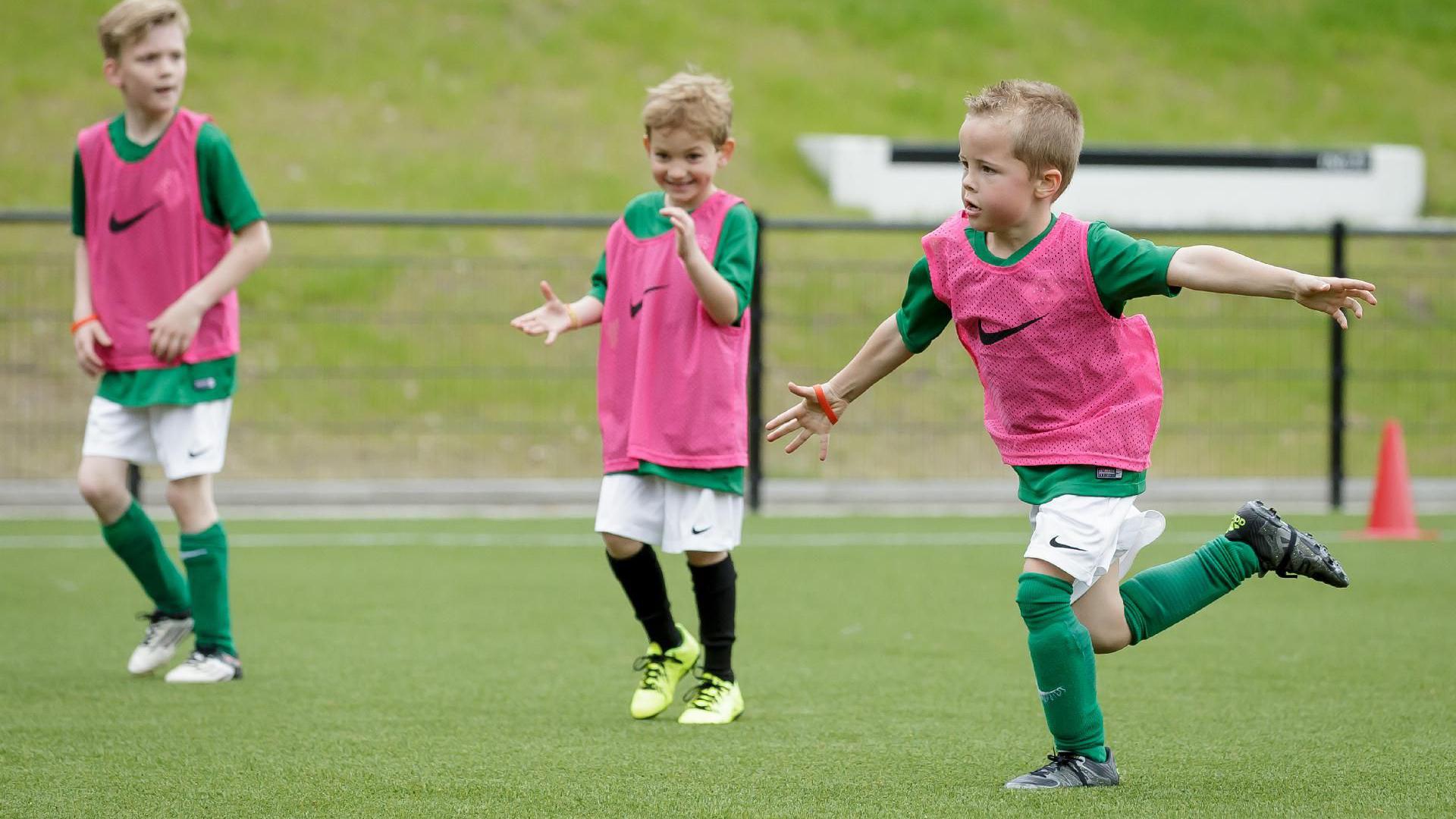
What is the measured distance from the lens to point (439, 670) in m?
5.21

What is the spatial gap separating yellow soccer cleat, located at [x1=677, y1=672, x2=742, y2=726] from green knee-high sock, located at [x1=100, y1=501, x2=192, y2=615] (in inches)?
65.2

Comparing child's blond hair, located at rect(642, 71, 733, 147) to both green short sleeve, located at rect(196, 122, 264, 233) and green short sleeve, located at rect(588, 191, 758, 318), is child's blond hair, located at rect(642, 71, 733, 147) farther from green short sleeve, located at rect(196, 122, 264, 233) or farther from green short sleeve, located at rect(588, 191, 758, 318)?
green short sleeve, located at rect(196, 122, 264, 233)

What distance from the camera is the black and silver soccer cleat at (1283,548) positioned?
3.89 m

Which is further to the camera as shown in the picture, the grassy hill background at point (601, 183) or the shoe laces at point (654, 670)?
the grassy hill background at point (601, 183)

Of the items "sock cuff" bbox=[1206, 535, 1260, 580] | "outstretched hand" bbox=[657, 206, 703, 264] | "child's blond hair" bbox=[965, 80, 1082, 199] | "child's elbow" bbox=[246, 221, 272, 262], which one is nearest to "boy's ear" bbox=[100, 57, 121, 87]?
"child's elbow" bbox=[246, 221, 272, 262]

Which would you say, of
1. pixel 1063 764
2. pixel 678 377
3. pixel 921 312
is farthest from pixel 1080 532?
pixel 678 377

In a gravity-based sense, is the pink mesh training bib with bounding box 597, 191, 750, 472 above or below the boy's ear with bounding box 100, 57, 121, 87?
below

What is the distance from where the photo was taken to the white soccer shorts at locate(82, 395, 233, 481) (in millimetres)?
4941

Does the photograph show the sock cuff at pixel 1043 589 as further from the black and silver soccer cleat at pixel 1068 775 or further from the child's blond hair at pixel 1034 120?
the child's blond hair at pixel 1034 120

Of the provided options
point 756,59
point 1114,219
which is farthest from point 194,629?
point 756,59

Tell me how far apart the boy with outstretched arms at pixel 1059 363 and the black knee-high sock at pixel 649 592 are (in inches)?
47.7

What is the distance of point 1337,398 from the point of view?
35.8 ft

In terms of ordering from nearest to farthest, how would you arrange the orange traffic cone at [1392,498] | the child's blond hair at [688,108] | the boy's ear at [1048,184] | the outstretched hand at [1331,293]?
1. the outstretched hand at [1331,293]
2. the boy's ear at [1048,184]
3. the child's blond hair at [688,108]
4. the orange traffic cone at [1392,498]

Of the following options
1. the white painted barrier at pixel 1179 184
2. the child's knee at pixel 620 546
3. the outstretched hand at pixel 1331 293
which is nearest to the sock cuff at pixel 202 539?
the child's knee at pixel 620 546
